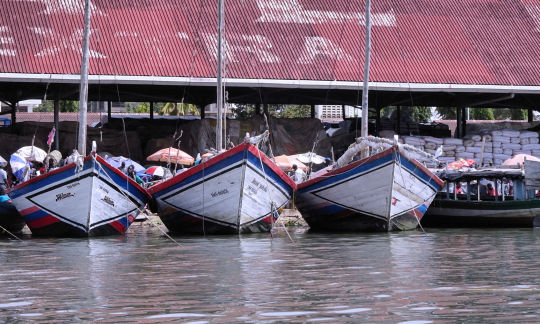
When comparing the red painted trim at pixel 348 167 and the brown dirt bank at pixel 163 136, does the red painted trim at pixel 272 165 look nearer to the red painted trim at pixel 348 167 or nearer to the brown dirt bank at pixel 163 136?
the red painted trim at pixel 348 167

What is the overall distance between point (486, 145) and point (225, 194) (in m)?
15.6

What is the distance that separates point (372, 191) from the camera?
2666 cm

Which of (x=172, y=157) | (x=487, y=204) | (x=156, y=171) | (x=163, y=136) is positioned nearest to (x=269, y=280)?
(x=487, y=204)

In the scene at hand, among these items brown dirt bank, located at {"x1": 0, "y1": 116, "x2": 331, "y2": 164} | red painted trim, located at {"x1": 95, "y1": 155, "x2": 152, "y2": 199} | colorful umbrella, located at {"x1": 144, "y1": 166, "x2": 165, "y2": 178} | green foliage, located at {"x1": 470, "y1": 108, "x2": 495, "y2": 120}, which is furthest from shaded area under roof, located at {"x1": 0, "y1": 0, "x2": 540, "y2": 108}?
green foliage, located at {"x1": 470, "y1": 108, "x2": 495, "y2": 120}

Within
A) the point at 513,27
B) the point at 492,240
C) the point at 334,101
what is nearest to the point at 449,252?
the point at 492,240

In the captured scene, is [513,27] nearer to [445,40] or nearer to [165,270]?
[445,40]

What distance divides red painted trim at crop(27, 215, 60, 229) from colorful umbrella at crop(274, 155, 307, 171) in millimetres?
11021

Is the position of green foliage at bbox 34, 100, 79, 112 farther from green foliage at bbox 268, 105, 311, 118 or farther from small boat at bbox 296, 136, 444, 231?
small boat at bbox 296, 136, 444, 231

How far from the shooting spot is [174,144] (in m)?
36.2

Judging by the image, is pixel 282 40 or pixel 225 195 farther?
pixel 282 40

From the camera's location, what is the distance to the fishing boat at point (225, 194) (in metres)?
24.8

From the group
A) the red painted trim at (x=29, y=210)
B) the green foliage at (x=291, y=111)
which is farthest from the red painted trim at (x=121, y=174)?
the green foliage at (x=291, y=111)

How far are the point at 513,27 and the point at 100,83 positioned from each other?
17.6m

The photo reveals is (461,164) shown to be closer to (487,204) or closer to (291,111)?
(487,204)
